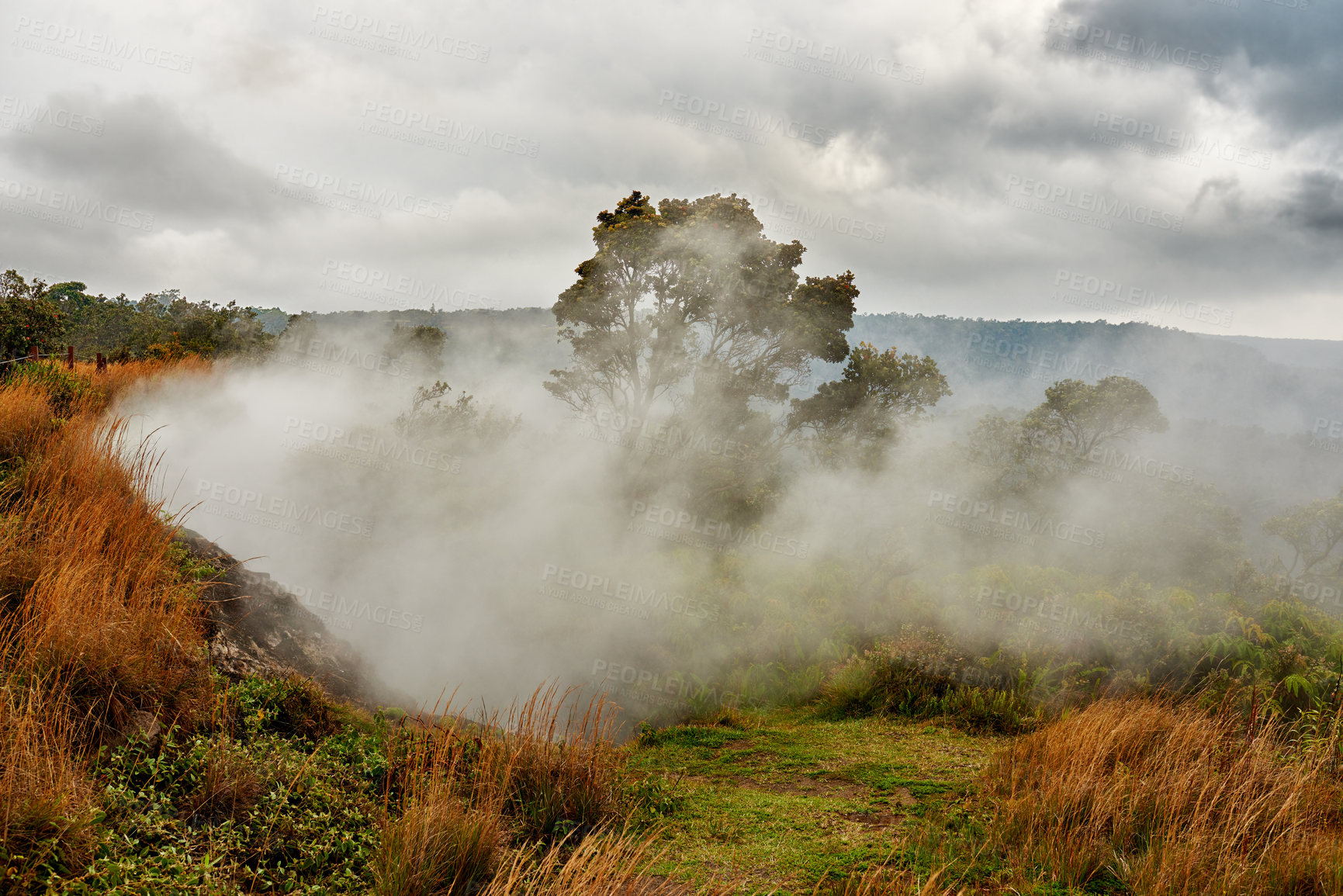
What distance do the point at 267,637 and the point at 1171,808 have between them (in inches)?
280

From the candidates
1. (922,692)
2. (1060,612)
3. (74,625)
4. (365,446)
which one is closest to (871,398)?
(1060,612)

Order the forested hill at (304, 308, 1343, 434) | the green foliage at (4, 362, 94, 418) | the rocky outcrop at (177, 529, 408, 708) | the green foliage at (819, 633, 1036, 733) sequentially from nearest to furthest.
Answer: the rocky outcrop at (177, 529, 408, 708), the green foliage at (819, 633, 1036, 733), the green foliage at (4, 362, 94, 418), the forested hill at (304, 308, 1343, 434)

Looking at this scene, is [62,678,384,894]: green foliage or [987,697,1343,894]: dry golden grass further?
[987,697,1343,894]: dry golden grass

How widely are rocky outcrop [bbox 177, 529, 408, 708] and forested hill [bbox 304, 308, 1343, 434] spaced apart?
44.0m

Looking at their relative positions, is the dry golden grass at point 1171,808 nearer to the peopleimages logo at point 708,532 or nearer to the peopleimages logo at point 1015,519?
the peopleimages logo at point 708,532

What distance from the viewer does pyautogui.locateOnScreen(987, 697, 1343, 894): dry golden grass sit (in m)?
3.26

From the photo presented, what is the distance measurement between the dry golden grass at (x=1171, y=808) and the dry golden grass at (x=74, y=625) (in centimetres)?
481

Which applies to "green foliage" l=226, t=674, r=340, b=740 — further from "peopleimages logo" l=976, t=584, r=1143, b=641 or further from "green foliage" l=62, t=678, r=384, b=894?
"peopleimages logo" l=976, t=584, r=1143, b=641

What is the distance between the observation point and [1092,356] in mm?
137125

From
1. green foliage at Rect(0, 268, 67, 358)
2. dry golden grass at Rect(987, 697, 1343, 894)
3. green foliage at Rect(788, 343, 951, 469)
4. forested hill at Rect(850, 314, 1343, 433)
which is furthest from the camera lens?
forested hill at Rect(850, 314, 1343, 433)

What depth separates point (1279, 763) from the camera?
481 cm

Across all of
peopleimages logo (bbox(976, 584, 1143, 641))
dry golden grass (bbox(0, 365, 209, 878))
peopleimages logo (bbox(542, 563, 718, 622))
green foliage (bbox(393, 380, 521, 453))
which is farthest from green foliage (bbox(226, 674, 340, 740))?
green foliage (bbox(393, 380, 521, 453))

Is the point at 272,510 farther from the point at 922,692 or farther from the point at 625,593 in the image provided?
the point at 922,692

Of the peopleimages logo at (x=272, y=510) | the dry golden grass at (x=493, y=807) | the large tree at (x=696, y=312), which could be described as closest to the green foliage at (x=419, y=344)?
the large tree at (x=696, y=312)
